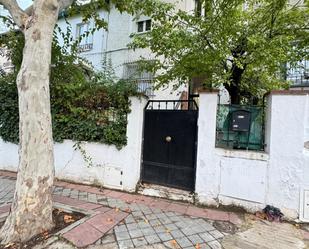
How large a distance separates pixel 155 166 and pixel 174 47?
263 cm

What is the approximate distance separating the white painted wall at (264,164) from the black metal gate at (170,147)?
235mm

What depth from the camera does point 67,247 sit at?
291 centimetres

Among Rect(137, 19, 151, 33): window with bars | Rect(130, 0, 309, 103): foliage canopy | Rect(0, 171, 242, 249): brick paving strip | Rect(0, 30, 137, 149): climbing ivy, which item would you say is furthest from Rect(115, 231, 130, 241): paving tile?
Rect(137, 19, 151, 33): window with bars

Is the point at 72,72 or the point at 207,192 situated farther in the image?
the point at 72,72

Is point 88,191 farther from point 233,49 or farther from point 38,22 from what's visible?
point 233,49

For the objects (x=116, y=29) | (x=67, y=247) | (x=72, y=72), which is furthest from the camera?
(x=116, y=29)

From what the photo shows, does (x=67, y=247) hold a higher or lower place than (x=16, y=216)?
lower

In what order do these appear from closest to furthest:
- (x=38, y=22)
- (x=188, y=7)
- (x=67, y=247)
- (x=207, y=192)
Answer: (x=67, y=247)
(x=38, y=22)
(x=207, y=192)
(x=188, y=7)

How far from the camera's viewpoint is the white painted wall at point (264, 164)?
3.89 meters

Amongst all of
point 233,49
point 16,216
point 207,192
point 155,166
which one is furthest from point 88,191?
point 233,49

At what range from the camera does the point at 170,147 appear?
4.97 metres

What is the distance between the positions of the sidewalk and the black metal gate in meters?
0.51

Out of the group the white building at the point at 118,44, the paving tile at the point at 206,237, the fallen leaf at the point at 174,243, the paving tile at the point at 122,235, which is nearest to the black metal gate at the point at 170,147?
the paving tile at the point at 206,237

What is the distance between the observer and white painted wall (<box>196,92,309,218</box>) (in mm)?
3889
